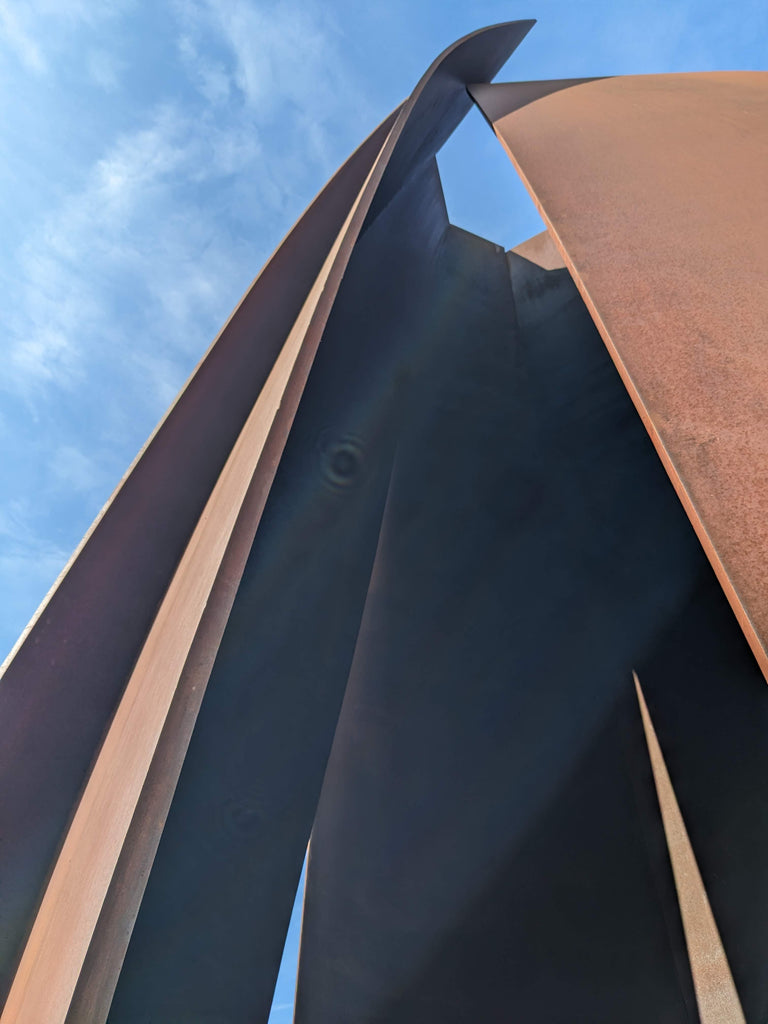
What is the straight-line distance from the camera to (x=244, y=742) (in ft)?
20.9

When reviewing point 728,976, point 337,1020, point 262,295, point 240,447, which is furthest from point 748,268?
point 337,1020

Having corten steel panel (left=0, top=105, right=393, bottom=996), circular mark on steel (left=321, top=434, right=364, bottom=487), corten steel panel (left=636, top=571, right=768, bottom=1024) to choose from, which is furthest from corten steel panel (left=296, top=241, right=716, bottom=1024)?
corten steel panel (left=0, top=105, right=393, bottom=996)

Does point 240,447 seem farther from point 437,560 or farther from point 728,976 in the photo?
point 728,976

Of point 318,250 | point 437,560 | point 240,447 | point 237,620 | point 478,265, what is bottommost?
point 240,447

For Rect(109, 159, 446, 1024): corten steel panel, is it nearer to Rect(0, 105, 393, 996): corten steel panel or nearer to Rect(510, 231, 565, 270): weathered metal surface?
Rect(510, 231, 565, 270): weathered metal surface

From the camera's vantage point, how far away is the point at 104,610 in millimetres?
3523

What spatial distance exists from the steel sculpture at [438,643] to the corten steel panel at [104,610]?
15mm

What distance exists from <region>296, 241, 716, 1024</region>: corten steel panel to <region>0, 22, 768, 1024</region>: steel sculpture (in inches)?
1.5

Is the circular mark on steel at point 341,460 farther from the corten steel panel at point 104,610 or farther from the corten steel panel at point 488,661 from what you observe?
the corten steel panel at point 104,610

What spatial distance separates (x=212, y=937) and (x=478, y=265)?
8.11 metres

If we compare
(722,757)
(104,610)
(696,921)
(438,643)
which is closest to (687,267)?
(104,610)

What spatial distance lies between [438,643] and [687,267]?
6777 millimetres

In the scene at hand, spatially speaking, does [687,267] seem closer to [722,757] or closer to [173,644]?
[173,644]

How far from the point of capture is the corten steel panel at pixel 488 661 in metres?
8.65
